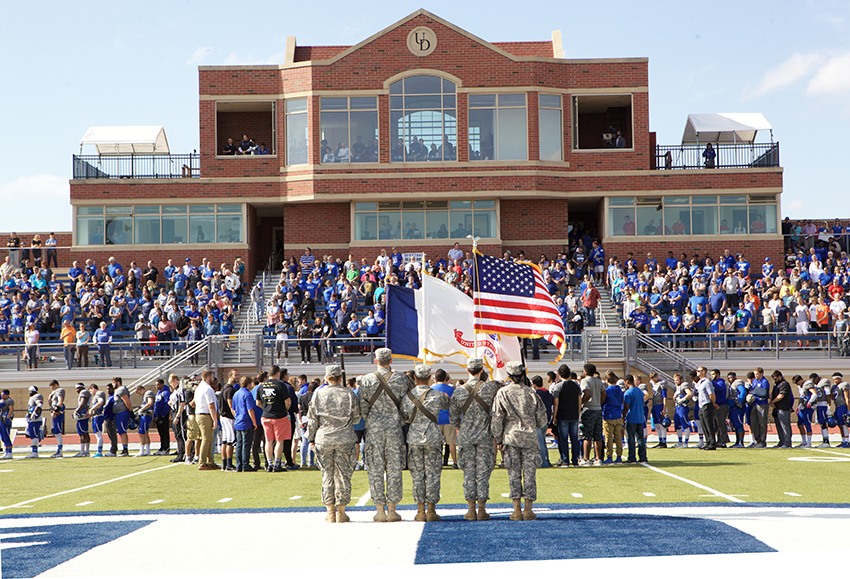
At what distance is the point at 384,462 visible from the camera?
364 inches

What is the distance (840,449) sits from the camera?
18.4 m

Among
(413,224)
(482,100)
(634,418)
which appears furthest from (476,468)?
(482,100)

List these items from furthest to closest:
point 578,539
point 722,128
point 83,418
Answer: point 722,128 < point 83,418 < point 578,539

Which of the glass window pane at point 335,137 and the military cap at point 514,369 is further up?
the glass window pane at point 335,137

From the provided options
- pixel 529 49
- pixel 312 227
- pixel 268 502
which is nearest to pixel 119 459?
pixel 268 502

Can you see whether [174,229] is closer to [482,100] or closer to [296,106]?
[296,106]

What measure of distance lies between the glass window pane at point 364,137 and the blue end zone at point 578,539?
26184 mm

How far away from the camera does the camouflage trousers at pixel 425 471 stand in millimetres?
9141

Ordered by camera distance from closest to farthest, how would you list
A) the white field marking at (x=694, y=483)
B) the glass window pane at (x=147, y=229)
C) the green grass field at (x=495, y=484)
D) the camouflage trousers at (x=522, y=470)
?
the camouflage trousers at (x=522, y=470) < the white field marking at (x=694, y=483) < the green grass field at (x=495, y=484) < the glass window pane at (x=147, y=229)

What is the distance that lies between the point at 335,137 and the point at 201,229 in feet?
20.9

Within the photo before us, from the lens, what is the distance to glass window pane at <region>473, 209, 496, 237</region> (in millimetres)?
34406

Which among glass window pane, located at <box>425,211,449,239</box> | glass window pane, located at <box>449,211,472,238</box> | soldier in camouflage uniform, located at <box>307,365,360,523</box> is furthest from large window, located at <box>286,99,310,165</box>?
soldier in camouflage uniform, located at <box>307,365,360,523</box>

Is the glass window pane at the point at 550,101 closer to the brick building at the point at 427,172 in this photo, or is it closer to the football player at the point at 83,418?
the brick building at the point at 427,172

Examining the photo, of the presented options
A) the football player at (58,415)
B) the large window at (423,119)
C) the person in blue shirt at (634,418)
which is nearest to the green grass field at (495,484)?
the person in blue shirt at (634,418)
